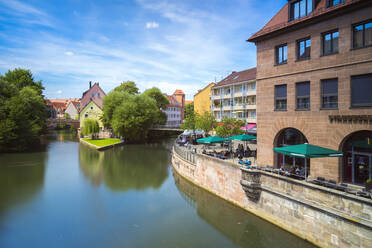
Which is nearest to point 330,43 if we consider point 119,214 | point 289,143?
point 289,143

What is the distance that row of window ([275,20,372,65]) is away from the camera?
41.8 ft

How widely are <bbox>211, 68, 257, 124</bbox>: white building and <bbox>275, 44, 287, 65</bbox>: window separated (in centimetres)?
2145

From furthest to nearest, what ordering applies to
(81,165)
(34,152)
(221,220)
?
(34,152), (81,165), (221,220)

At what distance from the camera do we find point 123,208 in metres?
17.8

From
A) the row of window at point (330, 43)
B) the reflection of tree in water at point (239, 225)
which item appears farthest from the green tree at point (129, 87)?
the row of window at point (330, 43)

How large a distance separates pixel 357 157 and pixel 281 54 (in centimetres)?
791

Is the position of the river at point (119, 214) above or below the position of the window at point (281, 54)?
below

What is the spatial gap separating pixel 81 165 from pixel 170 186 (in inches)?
596

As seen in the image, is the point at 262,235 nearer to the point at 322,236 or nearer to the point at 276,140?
the point at 322,236

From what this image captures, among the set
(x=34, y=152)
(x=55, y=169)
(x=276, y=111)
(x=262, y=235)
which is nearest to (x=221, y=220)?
(x=262, y=235)

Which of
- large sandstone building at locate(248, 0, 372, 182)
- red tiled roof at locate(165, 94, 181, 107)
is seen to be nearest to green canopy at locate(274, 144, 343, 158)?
large sandstone building at locate(248, 0, 372, 182)

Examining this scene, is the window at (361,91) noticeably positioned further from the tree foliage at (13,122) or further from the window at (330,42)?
the tree foliage at (13,122)

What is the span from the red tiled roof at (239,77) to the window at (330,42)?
87.7 feet

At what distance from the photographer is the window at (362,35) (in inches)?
497
